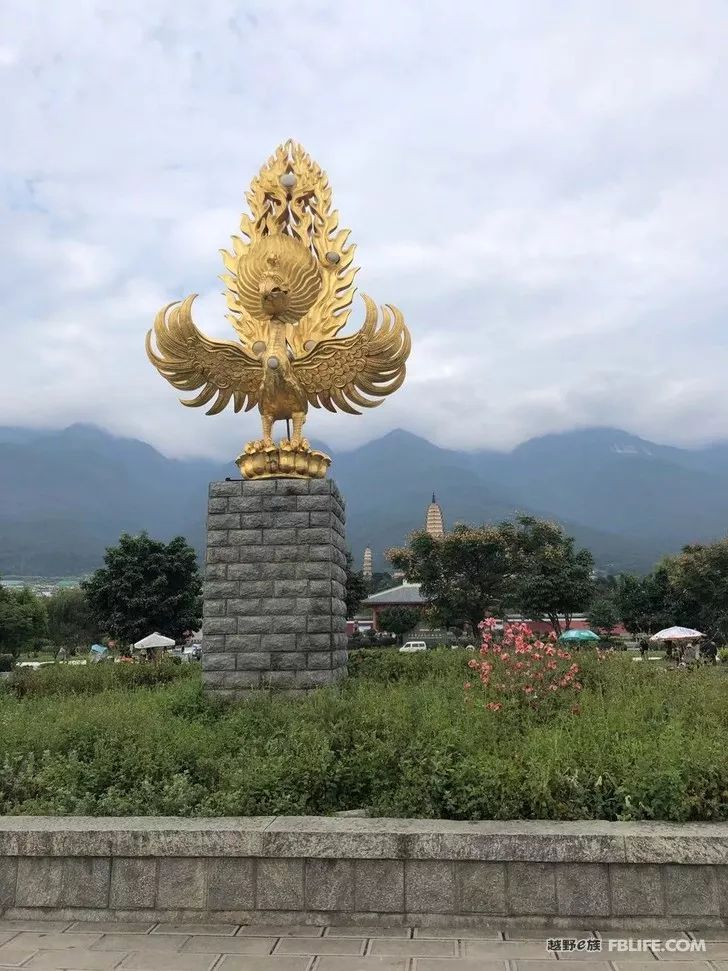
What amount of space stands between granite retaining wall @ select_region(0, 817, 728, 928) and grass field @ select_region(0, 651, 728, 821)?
0.81 feet

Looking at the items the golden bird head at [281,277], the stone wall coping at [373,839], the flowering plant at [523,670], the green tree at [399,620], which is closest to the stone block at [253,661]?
the flowering plant at [523,670]

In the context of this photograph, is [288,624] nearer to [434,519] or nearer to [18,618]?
[18,618]

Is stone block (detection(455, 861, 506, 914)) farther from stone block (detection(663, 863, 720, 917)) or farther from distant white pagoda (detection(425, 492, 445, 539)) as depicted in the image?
distant white pagoda (detection(425, 492, 445, 539))

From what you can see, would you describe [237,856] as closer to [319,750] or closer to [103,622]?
[319,750]

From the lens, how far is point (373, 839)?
149 inches

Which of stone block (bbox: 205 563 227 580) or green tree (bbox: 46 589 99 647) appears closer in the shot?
stone block (bbox: 205 563 227 580)

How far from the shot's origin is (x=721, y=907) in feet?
11.9

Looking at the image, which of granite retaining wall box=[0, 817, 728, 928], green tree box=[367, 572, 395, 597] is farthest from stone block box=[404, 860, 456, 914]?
green tree box=[367, 572, 395, 597]

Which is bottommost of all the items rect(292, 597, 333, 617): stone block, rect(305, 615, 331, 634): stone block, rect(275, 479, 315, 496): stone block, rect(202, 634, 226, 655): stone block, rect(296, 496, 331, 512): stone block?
rect(202, 634, 226, 655): stone block

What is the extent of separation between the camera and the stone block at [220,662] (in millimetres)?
8484

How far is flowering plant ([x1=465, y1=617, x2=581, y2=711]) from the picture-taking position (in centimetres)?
648

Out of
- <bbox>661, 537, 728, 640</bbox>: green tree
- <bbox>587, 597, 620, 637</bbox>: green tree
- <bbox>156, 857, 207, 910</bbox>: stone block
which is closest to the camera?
<bbox>156, 857, 207, 910</bbox>: stone block

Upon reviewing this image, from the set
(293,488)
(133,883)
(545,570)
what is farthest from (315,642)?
(545,570)

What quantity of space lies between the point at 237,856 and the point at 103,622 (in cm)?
2660
